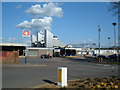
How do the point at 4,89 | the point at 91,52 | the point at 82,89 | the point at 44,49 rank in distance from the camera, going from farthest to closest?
the point at 91,52 < the point at 44,49 < the point at 4,89 < the point at 82,89

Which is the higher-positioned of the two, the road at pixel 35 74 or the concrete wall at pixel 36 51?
the concrete wall at pixel 36 51

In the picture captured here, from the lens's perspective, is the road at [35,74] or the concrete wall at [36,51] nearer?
the road at [35,74]

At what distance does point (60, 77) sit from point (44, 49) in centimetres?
6710

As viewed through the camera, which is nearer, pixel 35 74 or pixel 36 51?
pixel 35 74

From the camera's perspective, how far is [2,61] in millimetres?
27938

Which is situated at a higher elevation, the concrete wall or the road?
A: the concrete wall

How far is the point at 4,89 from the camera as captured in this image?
361 inches

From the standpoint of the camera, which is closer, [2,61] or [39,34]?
[2,61]

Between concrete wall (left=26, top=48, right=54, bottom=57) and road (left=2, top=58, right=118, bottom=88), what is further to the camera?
concrete wall (left=26, top=48, right=54, bottom=57)

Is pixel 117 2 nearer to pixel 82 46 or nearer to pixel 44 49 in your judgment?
pixel 44 49

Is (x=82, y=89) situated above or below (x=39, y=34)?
below

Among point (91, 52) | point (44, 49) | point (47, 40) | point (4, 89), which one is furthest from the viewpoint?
point (91, 52)

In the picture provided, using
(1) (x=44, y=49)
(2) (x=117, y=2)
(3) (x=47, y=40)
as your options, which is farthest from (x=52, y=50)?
(2) (x=117, y=2)

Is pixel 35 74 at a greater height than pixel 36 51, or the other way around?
pixel 36 51
